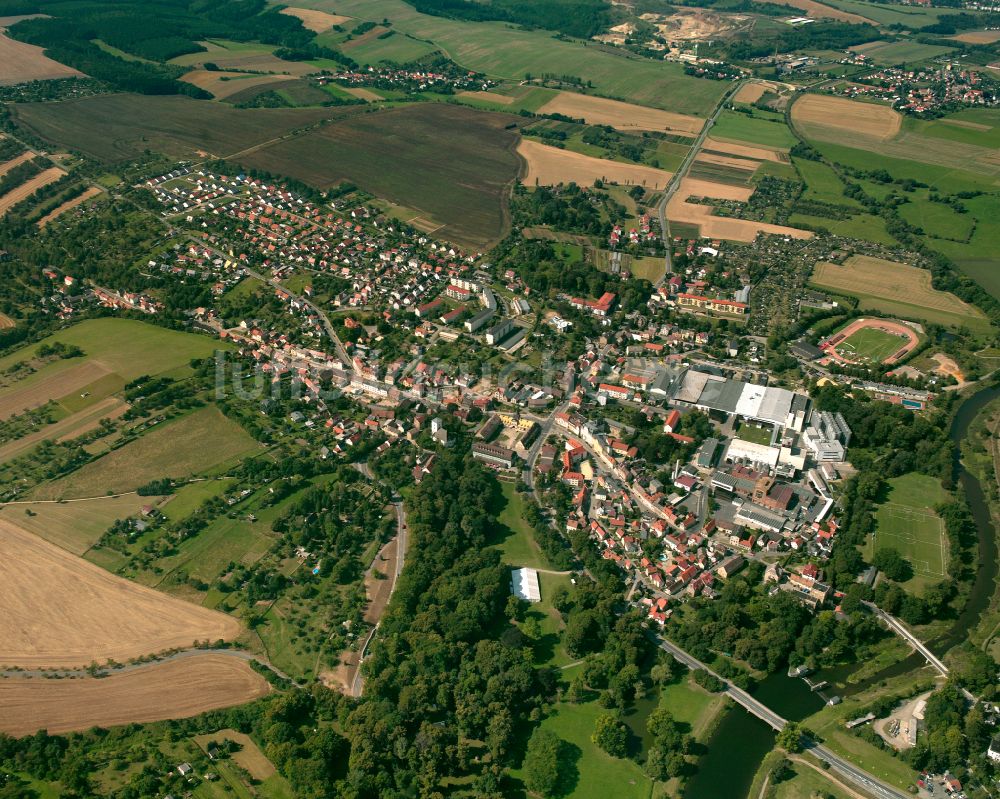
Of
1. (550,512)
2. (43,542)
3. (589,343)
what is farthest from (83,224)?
(550,512)

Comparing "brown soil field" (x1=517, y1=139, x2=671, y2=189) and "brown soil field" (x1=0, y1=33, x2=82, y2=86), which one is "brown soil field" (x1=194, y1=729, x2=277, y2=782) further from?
"brown soil field" (x1=0, y1=33, x2=82, y2=86)

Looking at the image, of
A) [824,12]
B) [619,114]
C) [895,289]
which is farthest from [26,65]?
[824,12]

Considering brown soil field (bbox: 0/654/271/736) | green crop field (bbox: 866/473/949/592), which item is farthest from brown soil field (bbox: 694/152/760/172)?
brown soil field (bbox: 0/654/271/736)

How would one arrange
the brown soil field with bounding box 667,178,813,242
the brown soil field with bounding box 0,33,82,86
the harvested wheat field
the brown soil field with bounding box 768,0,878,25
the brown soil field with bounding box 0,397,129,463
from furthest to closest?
the brown soil field with bounding box 768,0,878,25 → the brown soil field with bounding box 0,33,82,86 → the harvested wheat field → the brown soil field with bounding box 667,178,813,242 → the brown soil field with bounding box 0,397,129,463

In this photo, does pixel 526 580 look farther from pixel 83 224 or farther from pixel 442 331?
pixel 83 224

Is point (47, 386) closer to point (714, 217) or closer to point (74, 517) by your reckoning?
point (74, 517)

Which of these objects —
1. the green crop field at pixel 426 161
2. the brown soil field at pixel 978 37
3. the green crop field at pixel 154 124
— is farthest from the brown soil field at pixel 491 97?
the brown soil field at pixel 978 37

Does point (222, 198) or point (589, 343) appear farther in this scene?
point (222, 198)
